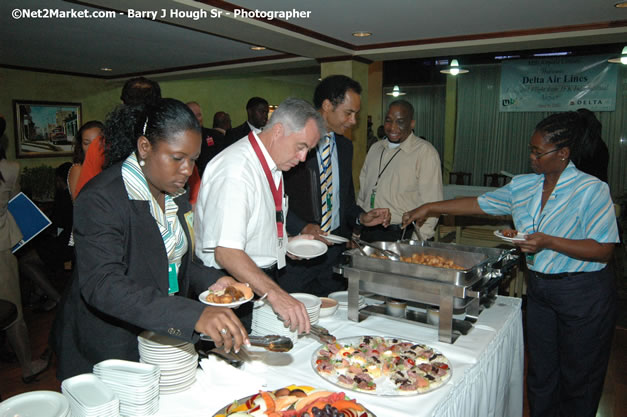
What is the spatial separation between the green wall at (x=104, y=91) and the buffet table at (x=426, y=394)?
6.60 meters

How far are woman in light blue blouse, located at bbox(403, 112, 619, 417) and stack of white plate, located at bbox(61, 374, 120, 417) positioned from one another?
147cm

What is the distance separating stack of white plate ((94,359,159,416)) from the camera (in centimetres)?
100

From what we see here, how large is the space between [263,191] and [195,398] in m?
0.74

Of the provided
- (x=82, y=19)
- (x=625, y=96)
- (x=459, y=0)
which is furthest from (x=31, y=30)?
(x=625, y=96)

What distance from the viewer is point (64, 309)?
1.28 metres

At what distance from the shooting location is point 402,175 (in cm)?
306

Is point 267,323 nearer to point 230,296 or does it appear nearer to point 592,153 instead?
point 230,296

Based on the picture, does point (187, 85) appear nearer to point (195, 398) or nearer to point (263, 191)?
point (263, 191)

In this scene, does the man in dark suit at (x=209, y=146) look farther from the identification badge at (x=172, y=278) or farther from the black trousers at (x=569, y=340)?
the black trousers at (x=569, y=340)

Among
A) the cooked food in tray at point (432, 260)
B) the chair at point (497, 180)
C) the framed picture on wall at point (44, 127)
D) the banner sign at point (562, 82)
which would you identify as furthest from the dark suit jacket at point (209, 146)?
the banner sign at point (562, 82)

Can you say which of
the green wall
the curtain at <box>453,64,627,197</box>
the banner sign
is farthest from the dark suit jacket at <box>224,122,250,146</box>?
the curtain at <box>453,64,627,197</box>

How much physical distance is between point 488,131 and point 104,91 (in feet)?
23.6

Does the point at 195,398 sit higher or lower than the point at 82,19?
lower

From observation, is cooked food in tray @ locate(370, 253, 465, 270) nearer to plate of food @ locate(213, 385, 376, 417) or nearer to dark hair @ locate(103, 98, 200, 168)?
plate of food @ locate(213, 385, 376, 417)
